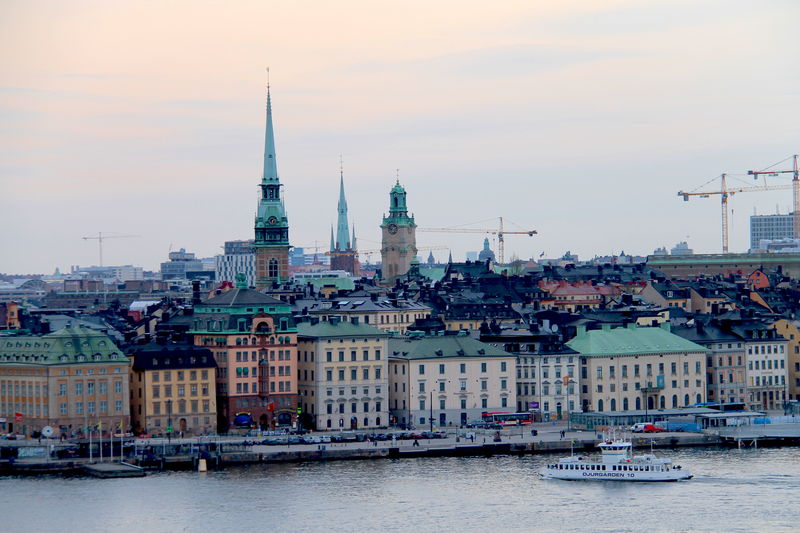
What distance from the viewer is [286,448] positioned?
96.2 metres

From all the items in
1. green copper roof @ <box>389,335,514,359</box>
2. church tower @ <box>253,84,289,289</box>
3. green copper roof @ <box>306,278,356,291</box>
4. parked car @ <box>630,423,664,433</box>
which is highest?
church tower @ <box>253,84,289,289</box>

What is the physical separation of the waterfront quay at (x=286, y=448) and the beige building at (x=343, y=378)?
3.06 metres

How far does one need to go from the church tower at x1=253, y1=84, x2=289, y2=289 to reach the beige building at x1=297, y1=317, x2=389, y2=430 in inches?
2437

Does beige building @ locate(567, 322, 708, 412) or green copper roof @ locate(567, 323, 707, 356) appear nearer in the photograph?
beige building @ locate(567, 322, 708, 412)

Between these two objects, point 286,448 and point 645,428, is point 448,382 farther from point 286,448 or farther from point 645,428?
point 286,448

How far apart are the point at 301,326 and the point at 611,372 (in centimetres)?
1478

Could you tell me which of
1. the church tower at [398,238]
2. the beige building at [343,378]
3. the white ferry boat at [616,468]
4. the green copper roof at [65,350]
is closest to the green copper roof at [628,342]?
the beige building at [343,378]

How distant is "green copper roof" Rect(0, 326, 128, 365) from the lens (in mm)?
99125

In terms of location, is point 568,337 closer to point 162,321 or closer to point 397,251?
point 162,321

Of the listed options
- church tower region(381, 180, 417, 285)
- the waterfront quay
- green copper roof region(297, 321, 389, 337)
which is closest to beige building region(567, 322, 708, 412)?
the waterfront quay

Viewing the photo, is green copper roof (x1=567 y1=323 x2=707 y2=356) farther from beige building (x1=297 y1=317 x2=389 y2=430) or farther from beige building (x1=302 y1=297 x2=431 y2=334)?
beige building (x1=302 y1=297 x2=431 y2=334)

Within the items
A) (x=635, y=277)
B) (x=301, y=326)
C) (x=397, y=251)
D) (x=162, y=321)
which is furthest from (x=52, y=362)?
(x=397, y=251)

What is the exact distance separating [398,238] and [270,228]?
26.7 m

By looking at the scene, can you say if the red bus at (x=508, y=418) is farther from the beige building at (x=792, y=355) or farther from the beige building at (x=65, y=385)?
the beige building at (x=792, y=355)
